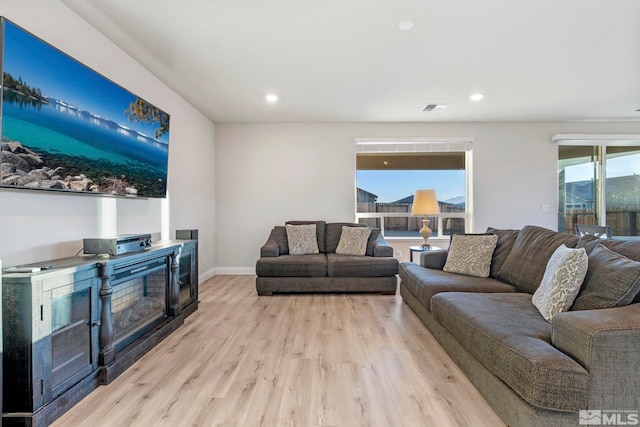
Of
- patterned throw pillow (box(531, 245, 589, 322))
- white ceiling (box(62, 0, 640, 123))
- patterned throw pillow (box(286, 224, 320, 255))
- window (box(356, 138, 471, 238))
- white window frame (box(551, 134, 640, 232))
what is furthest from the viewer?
window (box(356, 138, 471, 238))

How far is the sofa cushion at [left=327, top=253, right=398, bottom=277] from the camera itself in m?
3.87

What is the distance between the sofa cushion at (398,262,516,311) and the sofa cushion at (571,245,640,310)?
793mm

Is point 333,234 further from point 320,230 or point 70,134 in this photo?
point 70,134

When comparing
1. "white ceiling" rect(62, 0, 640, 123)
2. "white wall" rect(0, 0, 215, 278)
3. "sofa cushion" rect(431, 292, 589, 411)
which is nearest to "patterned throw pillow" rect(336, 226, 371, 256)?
"white ceiling" rect(62, 0, 640, 123)

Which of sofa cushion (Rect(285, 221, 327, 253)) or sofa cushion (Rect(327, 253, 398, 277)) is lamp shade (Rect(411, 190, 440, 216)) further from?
sofa cushion (Rect(285, 221, 327, 253))

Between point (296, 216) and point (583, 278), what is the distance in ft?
12.7

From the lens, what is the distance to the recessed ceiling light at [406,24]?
7.57 ft

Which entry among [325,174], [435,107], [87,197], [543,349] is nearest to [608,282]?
[543,349]

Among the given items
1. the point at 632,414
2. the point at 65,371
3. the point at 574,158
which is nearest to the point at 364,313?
the point at 632,414

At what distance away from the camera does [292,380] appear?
1952 mm

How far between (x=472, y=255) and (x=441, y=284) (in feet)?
2.17

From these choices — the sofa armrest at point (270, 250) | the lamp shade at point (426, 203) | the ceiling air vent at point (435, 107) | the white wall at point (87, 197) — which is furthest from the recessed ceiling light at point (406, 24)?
the sofa armrest at point (270, 250)

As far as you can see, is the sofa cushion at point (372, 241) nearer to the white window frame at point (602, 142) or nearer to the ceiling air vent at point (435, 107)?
the ceiling air vent at point (435, 107)

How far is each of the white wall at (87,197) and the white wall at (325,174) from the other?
789mm
